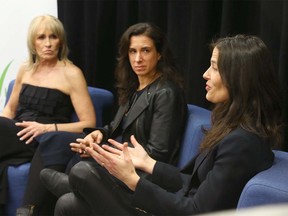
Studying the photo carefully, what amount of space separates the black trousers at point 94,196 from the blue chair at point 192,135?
1.17 ft

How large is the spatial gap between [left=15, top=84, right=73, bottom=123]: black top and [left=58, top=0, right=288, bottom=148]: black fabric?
60 cm

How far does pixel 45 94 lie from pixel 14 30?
113cm

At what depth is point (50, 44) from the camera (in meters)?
2.62

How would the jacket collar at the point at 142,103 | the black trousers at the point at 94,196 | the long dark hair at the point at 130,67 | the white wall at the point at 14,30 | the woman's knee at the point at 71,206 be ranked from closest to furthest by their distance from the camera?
the black trousers at the point at 94,196
the woman's knee at the point at 71,206
the jacket collar at the point at 142,103
the long dark hair at the point at 130,67
the white wall at the point at 14,30

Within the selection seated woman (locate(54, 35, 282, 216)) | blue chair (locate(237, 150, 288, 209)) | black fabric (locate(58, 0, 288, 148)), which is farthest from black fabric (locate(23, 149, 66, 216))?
blue chair (locate(237, 150, 288, 209))

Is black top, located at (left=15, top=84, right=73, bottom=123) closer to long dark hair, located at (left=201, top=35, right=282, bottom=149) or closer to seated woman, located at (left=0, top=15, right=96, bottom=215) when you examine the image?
seated woman, located at (left=0, top=15, right=96, bottom=215)

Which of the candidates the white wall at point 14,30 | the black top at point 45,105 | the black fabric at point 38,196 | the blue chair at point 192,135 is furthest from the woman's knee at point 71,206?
the white wall at point 14,30

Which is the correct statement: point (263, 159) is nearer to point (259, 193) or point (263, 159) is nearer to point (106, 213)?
point (259, 193)

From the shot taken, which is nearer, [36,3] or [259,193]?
[259,193]

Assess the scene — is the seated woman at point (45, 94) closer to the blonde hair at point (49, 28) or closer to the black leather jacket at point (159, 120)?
the blonde hair at point (49, 28)

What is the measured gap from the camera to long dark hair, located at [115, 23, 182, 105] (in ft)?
7.29

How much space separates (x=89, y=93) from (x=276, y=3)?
47.2 inches

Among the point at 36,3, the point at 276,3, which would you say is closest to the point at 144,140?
the point at 276,3

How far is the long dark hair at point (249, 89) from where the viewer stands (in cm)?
140
